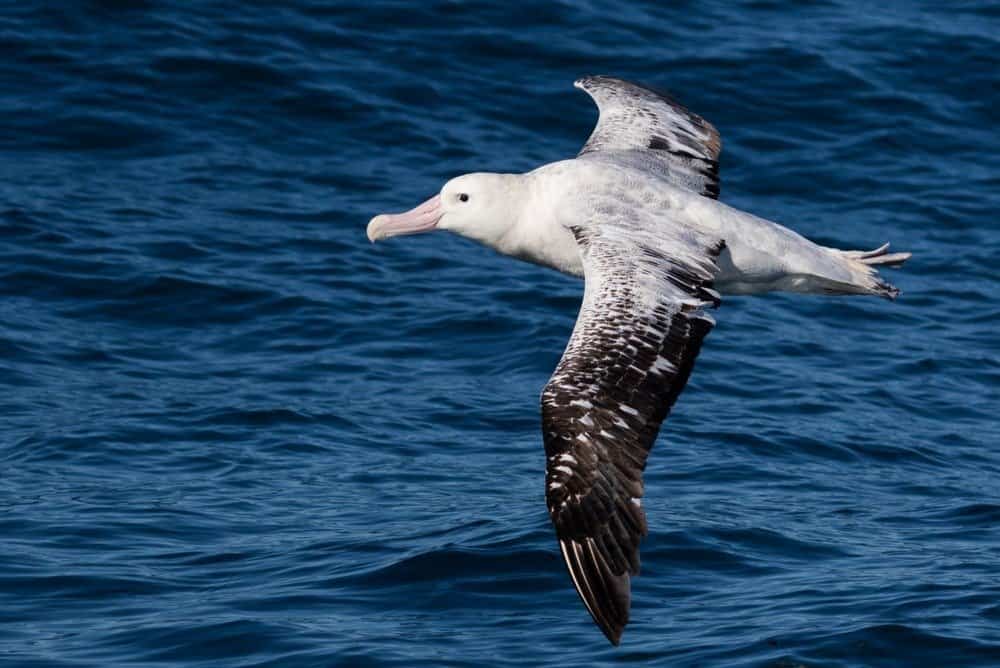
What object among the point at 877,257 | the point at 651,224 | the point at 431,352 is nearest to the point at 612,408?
the point at 651,224

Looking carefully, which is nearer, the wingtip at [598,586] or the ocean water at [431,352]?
the wingtip at [598,586]

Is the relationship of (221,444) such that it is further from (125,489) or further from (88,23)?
(88,23)

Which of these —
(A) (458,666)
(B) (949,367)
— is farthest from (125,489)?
(B) (949,367)

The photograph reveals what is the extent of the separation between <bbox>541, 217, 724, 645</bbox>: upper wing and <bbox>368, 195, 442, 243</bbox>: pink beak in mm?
1594

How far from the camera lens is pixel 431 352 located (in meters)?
12.8

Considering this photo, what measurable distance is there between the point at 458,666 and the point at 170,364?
4.53 metres

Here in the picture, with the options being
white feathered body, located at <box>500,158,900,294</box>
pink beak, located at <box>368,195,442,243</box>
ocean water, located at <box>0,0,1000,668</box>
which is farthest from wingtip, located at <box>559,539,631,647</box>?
pink beak, located at <box>368,195,442,243</box>

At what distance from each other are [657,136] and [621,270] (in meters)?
2.90

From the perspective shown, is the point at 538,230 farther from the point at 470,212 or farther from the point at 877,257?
the point at 877,257

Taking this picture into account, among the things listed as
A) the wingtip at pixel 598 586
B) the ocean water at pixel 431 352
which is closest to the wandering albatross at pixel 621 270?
the wingtip at pixel 598 586

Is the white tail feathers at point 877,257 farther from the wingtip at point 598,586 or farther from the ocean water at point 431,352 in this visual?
the wingtip at point 598,586

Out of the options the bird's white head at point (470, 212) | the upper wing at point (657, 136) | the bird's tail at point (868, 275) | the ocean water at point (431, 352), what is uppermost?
the upper wing at point (657, 136)

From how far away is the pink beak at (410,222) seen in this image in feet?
32.8

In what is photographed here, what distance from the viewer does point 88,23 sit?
17.1m
